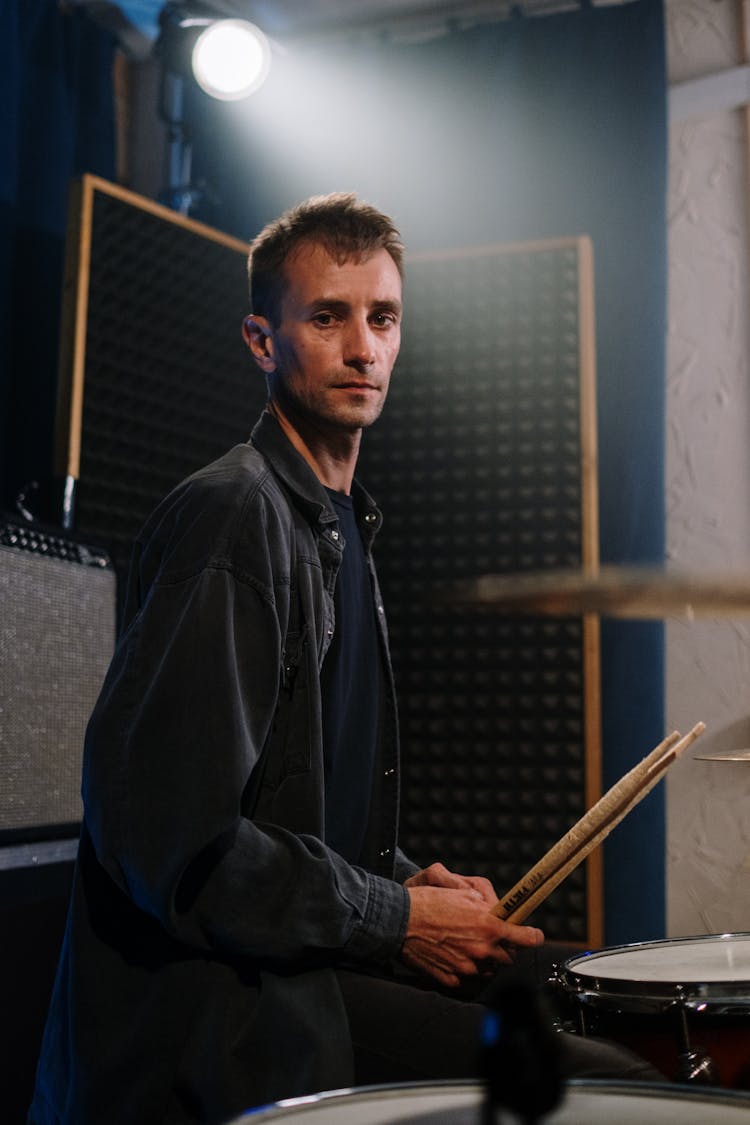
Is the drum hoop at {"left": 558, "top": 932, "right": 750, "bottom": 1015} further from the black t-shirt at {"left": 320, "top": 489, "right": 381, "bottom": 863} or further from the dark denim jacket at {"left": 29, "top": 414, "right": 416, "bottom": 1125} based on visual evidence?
the black t-shirt at {"left": 320, "top": 489, "right": 381, "bottom": 863}

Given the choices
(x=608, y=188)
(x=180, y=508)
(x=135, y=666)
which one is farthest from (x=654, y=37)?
(x=135, y=666)

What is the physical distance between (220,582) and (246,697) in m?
0.12

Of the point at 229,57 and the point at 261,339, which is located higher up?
the point at 229,57

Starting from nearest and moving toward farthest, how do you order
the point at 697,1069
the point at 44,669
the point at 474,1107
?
the point at 474,1107, the point at 697,1069, the point at 44,669

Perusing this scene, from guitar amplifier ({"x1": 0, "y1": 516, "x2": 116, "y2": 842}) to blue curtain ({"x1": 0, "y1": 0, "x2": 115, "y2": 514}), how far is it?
31.7 inches

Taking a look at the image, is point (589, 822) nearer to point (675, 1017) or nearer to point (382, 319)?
point (675, 1017)

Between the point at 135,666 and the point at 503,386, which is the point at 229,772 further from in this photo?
the point at 503,386

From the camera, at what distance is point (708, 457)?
113 inches

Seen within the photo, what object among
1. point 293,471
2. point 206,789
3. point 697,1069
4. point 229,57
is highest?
point 229,57

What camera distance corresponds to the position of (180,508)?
130 cm

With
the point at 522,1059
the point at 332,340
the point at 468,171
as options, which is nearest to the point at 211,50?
the point at 468,171

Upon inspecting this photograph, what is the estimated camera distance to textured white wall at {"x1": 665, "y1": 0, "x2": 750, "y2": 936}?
8.94 ft

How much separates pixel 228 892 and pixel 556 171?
2.37 m

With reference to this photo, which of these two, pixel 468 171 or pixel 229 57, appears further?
pixel 468 171
